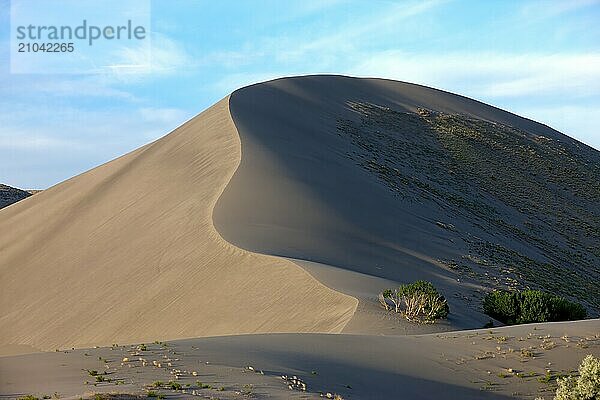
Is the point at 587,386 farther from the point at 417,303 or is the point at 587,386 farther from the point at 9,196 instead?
the point at 9,196

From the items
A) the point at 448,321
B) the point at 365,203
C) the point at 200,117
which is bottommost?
the point at 448,321

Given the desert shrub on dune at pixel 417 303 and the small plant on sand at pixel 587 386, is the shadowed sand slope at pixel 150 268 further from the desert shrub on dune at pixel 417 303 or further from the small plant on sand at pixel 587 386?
the small plant on sand at pixel 587 386

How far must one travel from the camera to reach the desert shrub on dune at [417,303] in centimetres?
1636

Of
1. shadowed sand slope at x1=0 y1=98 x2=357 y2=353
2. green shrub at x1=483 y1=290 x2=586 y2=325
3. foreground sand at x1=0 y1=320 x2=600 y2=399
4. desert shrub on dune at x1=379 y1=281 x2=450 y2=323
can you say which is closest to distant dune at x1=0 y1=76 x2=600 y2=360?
shadowed sand slope at x1=0 y1=98 x2=357 y2=353

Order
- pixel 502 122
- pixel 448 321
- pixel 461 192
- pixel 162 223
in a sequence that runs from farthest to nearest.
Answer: pixel 502 122 < pixel 461 192 < pixel 162 223 < pixel 448 321

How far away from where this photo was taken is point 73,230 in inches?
1195

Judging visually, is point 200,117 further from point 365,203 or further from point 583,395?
point 583,395

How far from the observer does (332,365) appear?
10812 millimetres

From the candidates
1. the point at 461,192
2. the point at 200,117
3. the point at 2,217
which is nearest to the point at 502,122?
the point at 461,192

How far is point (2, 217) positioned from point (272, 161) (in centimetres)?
1779

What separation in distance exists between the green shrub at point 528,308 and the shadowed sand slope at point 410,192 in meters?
0.56

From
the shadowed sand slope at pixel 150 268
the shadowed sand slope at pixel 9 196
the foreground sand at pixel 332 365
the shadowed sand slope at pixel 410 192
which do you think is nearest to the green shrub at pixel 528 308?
the shadowed sand slope at pixel 410 192

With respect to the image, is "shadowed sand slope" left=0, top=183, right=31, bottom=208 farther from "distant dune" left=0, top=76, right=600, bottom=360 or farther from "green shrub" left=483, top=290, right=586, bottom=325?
"green shrub" left=483, top=290, right=586, bottom=325

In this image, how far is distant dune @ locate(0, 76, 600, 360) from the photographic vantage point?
61.0 ft
